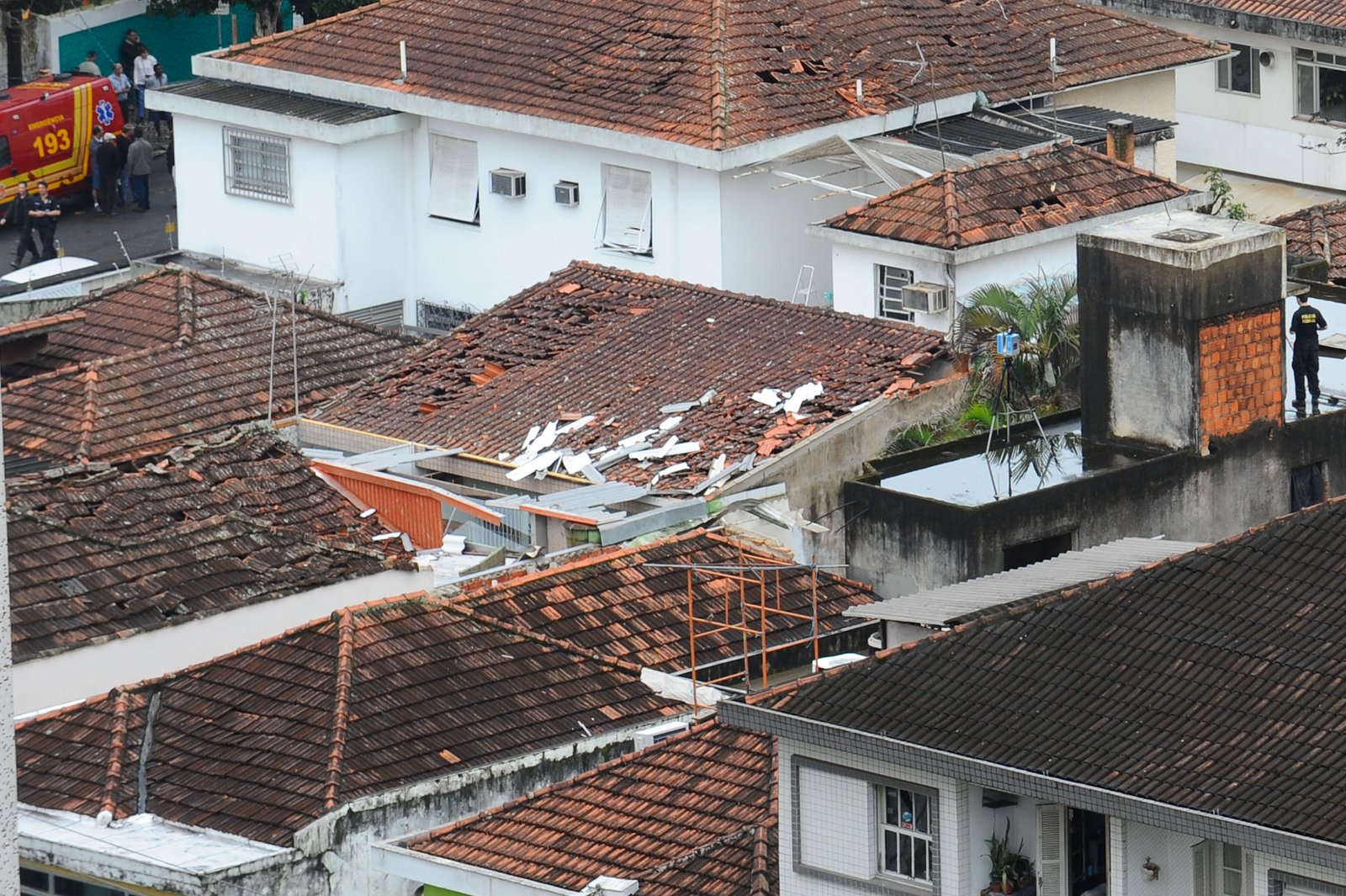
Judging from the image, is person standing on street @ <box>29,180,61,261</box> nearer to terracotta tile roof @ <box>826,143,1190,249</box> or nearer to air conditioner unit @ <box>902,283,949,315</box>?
terracotta tile roof @ <box>826,143,1190,249</box>

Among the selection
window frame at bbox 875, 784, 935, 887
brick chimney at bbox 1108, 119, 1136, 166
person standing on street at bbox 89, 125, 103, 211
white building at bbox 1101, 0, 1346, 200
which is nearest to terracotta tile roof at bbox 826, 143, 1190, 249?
brick chimney at bbox 1108, 119, 1136, 166

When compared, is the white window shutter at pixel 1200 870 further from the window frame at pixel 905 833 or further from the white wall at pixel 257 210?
the white wall at pixel 257 210

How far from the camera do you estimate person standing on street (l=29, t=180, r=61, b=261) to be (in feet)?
190

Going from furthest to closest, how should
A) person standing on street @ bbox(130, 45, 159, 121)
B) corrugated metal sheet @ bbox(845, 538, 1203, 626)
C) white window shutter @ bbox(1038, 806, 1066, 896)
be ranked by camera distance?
person standing on street @ bbox(130, 45, 159, 121) < corrugated metal sheet @ bbox(845, 538, 1203, 626) < white window shutter @ bbox(1038, 806, 1066, 896)

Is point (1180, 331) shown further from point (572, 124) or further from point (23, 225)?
point (23, 225)

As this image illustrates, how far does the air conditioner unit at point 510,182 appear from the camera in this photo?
163ft

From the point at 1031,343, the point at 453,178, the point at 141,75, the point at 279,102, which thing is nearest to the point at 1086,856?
the point at 1031,343

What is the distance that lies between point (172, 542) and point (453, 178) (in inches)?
582

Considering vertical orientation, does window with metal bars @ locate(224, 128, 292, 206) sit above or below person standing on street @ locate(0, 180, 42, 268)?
above

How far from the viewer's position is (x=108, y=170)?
6119cm

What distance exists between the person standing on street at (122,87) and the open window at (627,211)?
59.1 ft

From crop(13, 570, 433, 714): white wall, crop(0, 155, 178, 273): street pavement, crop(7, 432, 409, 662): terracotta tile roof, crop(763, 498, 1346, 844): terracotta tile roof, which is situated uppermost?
crop(763, 498, 1346, 844): terracotta tile roof

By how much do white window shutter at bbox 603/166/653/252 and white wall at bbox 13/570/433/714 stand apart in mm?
12147

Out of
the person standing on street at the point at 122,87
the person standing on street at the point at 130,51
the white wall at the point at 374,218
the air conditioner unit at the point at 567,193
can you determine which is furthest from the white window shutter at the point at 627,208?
the person standing on street at the point at 130,51
